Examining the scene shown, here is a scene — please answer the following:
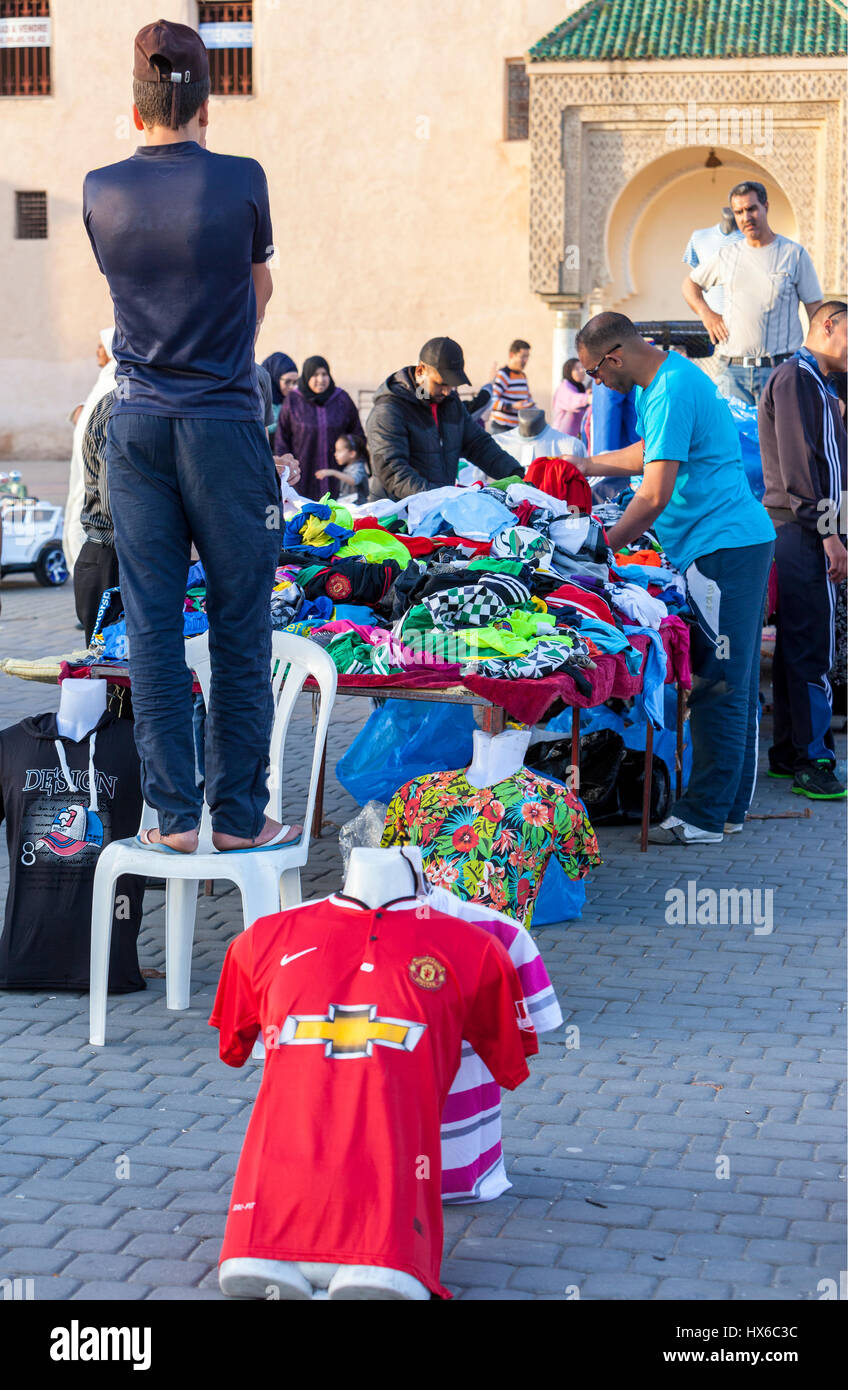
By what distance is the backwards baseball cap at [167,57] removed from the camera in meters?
3.65

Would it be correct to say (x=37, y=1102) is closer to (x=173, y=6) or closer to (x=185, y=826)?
(x=185, y=826)

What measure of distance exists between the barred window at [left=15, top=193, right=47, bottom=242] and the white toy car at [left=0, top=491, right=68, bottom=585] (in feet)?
55.4

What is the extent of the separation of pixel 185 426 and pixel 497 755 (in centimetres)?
172

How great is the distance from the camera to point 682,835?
6.40 metres

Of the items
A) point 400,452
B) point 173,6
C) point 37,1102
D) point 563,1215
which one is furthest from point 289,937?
point 173,6

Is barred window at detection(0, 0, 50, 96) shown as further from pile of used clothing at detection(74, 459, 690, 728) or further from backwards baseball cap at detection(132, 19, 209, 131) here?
backwards baseball cap at detection(132, 19, 209, 131)

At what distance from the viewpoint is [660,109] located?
84.1 ft

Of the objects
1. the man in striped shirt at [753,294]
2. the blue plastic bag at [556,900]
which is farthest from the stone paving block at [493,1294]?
the man in striped shirt at [753,294]

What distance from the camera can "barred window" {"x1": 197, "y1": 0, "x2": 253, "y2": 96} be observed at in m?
28.6

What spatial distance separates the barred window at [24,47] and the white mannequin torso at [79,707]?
27668 mm

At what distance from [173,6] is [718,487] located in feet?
84.1

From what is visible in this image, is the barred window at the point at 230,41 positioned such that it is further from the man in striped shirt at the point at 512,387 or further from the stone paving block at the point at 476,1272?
the stone paving block at the point at 476,1272

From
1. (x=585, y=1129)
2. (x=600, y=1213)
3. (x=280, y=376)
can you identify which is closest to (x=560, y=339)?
(x=280, y=376)

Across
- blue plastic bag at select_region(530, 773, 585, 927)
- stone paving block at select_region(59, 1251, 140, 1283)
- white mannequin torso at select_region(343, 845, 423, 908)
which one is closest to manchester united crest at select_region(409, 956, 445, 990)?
white mannequin torso at select_region(343, 845, 423, 908)
